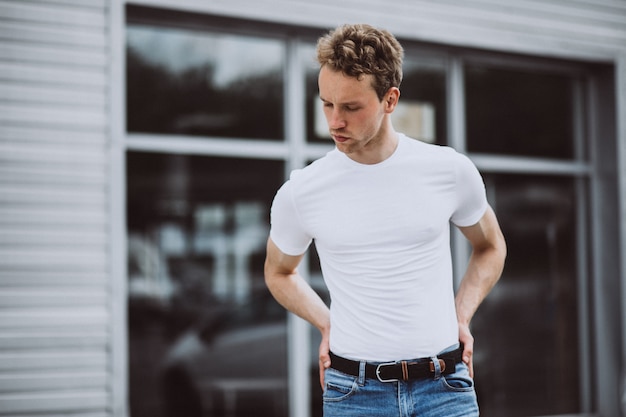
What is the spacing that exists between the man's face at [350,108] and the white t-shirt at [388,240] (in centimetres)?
16

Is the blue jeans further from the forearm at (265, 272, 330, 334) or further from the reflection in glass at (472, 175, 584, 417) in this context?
the reflection in glass at (472, 175, 584, 417)

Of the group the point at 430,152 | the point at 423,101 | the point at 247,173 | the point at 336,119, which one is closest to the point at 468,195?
the point at 430,152

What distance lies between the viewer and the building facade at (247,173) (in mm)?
5281

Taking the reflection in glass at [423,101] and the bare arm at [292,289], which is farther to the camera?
the reflection in glass at [423,101]

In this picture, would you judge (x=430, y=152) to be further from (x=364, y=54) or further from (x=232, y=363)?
(x=232, y=363)

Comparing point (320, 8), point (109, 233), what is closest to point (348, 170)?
point (109, 233)

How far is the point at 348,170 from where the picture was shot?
2.70 m

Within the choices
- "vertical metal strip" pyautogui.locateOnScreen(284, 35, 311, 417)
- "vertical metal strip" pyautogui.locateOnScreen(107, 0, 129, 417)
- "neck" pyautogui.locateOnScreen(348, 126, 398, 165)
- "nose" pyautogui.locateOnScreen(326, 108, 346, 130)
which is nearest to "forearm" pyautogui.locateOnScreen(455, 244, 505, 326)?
"neck" pyautogui.locateOnScreen(348, 126, 398, 165)

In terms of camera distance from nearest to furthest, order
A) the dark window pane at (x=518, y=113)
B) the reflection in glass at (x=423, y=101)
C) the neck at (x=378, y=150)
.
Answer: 1. the neck at (x=378, y=150)
2. the reflection in glass at (x=423, y=101)
3. the dark window pane at (x=518, y=113)

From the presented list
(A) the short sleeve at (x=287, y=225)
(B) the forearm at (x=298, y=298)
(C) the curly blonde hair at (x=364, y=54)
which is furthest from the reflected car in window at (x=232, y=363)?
(C) the curly blonde hair at (x=364, y=54)

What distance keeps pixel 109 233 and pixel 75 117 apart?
0.76 meters

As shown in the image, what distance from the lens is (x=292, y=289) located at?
297cm

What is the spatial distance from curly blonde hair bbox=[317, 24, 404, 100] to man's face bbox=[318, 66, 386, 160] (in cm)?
2

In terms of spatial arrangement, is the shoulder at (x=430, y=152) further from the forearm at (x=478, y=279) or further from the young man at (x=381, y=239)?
the forearm at (x=478, y=279)
